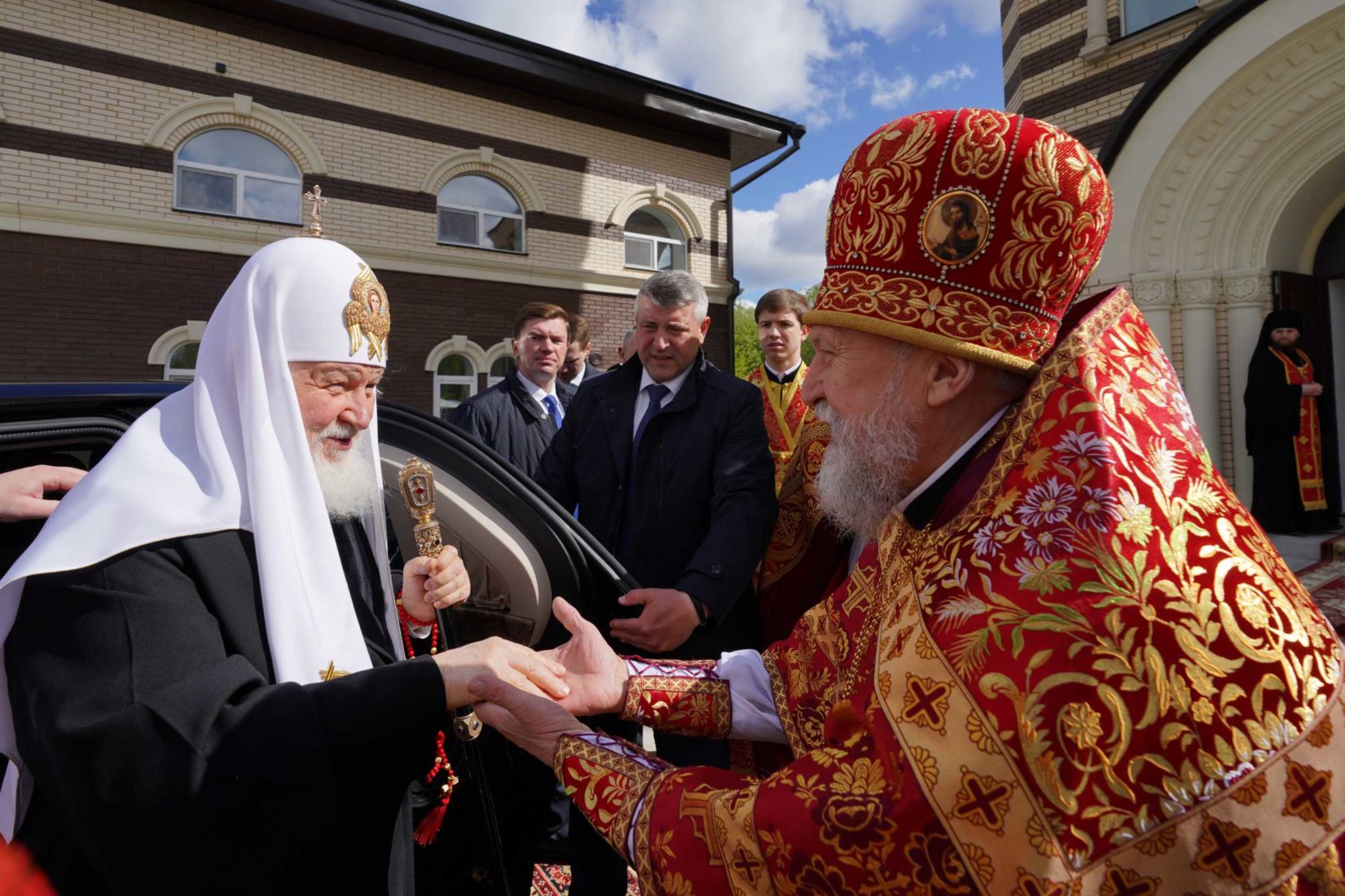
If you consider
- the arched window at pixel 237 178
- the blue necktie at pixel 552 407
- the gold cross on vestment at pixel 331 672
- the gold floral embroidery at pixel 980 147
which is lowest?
the gold cross on vestment at pixel 331 672

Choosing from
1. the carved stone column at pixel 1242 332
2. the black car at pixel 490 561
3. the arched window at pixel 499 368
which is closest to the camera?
the black car at pixel 490 561

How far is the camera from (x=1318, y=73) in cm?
798

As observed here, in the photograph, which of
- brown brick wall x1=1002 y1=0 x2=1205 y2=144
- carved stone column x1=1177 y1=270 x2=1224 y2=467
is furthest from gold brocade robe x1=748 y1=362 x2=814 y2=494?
brown brick wall x1=1002 y1=0 x2=1205 y2=144

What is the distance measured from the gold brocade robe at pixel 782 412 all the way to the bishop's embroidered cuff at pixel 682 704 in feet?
7.51

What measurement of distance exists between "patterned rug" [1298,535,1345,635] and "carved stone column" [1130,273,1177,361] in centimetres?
272

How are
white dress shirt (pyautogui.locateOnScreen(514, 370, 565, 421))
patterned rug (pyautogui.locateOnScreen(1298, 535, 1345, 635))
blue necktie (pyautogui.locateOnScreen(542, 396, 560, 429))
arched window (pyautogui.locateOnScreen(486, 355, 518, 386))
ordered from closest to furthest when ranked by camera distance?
1. white dress shirt (pyautogui.locateOnScreen(514, 370, 565, 421))
2. blue necktie (pyautogui.locateOnScreen(542, 396, 560, 429))
3. patterned rug (pyautogui.locateOnScreen(1298, 535, 1345, 635))
4. arched window (pyautogui.locateOnScreen(486, 355, 518, 386))

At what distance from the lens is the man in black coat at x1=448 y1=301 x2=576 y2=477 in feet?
15.2

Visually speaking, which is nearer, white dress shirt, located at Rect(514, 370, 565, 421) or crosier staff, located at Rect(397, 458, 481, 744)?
crosier staff, located at Rect(397, 458, 481, 744)

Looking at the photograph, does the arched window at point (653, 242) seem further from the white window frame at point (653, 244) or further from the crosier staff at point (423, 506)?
the crosier staff at point (423, 506)

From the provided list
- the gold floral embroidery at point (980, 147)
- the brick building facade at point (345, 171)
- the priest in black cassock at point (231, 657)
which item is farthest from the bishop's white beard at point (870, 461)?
the brick building facade at point (345, 171)

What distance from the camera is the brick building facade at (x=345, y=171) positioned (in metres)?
9.59

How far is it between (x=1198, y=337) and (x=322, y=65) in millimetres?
12051

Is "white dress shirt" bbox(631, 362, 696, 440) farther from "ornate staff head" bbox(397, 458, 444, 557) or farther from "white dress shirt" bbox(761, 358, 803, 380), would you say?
"ornate staff head" bbox(397, 458, 444, 557)

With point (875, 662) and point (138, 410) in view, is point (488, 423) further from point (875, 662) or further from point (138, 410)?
point (875, 662)
